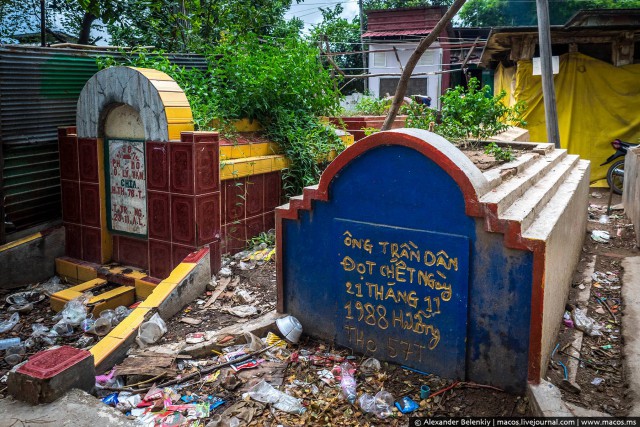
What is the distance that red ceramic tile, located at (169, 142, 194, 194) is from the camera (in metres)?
5.46

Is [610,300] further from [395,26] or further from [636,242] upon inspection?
[395,26]

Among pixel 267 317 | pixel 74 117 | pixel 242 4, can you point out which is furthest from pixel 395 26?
pixel 267 317

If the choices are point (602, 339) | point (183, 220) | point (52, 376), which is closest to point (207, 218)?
point (183, 220)

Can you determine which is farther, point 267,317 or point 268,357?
point 267,317

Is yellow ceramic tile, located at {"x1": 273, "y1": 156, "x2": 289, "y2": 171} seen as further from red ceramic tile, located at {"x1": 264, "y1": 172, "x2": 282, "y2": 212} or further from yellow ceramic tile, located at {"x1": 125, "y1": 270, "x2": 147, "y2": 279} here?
yellow ceramic tile, located at {"x1": 125, "y1": 270, "x2": 147, "y2": 279}

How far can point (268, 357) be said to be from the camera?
4.18 m

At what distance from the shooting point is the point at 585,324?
459 centimetres

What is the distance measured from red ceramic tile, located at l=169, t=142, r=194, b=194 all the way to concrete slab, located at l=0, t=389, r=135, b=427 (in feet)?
8.14

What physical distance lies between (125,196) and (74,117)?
1.61m

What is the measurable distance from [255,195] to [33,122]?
2.78m

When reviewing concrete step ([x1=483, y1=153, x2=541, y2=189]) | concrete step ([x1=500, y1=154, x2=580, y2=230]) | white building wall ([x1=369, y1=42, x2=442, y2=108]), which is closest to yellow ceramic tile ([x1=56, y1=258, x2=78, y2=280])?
concrete step ([x1=483, y1=153, x2=541, y2=189])

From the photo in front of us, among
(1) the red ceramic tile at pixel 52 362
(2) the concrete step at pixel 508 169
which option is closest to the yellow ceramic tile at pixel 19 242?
(1) the red ceramic tile at pixel 52 362

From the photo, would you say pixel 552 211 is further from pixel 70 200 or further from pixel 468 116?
pixel 70 200

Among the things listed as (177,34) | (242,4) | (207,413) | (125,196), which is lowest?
(207,413)
